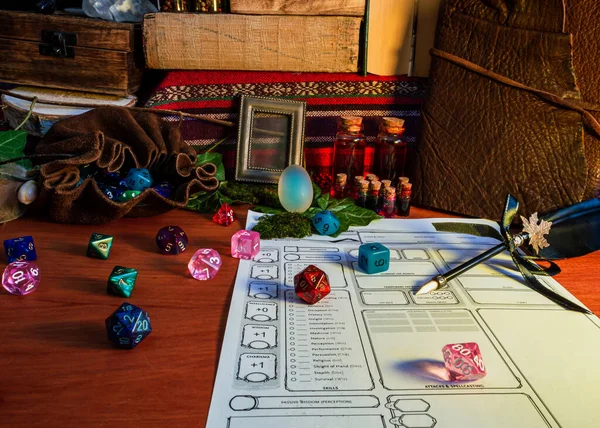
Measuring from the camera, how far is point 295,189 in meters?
1.07

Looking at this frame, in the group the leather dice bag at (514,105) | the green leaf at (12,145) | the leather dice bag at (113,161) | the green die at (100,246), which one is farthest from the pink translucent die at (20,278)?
the leather dice bag at (514,105)

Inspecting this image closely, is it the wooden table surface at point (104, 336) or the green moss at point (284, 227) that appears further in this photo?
the green moss at point (284, 227)

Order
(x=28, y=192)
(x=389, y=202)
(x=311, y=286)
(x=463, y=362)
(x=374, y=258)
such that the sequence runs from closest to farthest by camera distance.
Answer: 1. (x=463, y=362)
2. (x=311, y=286)
3. (x=374, y=258)
4. (x=28, y=192)
5. (x=389, y=202)

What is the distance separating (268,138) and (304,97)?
13 cm

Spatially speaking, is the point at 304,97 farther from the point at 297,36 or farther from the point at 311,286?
the point at 311,286

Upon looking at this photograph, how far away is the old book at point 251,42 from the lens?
1174mm

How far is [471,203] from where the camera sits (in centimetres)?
114

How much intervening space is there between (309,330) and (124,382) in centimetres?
25

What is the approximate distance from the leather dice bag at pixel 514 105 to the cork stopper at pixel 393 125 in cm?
6

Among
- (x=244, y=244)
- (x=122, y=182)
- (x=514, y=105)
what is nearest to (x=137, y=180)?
(x=122, y=182)

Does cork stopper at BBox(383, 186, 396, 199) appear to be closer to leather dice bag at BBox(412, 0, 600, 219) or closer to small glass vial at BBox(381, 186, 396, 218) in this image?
small glass vial at BBox(381, 186, 396, 218)

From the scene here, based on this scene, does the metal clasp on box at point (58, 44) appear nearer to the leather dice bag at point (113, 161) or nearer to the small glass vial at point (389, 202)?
the leather dice bag at point (113, 161)

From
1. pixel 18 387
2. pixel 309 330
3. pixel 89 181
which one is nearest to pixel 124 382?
pixel 18 387

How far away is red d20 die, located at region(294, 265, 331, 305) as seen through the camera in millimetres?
794
